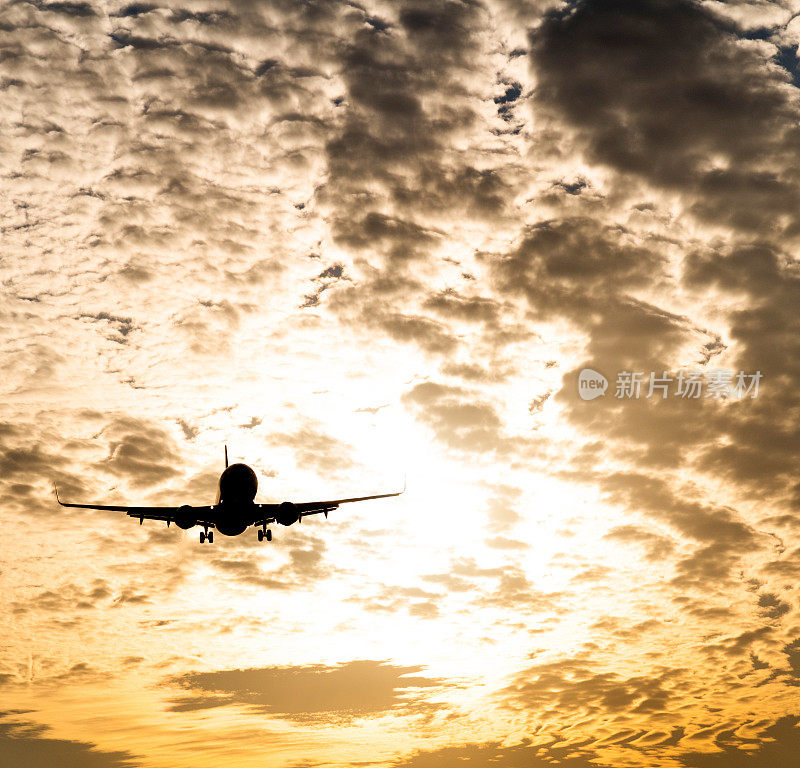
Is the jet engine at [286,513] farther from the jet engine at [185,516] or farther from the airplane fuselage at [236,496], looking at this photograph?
the jet engine at [185,516]

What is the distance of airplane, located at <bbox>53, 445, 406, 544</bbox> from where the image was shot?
101625mm

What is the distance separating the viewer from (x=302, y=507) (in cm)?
10506

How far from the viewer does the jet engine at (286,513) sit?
336 feet

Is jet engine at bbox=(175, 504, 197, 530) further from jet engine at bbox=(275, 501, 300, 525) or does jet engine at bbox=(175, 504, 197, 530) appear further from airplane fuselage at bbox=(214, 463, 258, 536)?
jet engine at bbox=(275, 501, 300, 525)

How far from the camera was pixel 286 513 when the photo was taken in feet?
336

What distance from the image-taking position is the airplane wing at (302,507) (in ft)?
337

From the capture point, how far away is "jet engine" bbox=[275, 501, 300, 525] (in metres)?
102

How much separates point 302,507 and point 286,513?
304 centimetres

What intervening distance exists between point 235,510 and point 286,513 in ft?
19.5

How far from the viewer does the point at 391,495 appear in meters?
106

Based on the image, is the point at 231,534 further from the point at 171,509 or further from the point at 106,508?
the point at 106,508

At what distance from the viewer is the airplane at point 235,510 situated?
102 metres

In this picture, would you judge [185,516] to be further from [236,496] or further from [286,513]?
[286,513]

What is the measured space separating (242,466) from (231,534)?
9.94 metres
